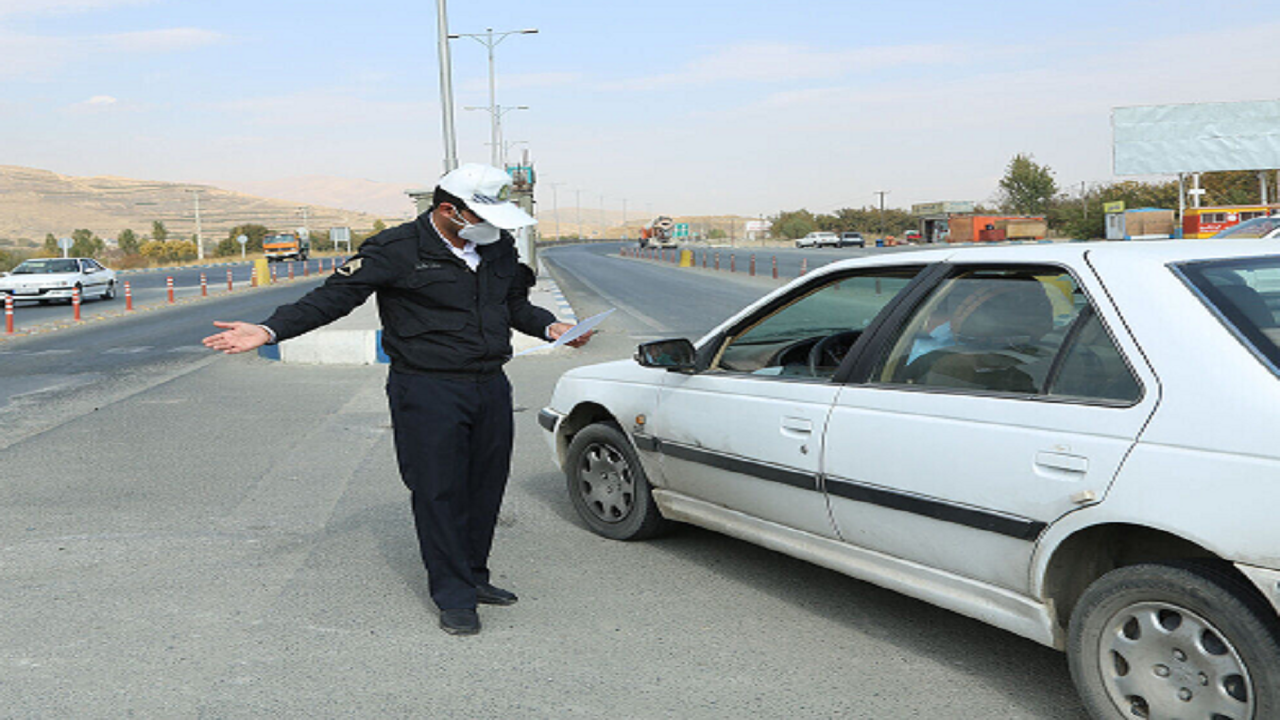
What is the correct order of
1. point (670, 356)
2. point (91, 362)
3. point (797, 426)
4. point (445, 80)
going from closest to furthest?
point (797, 426)
point (670, 356)
point (91, 362)
point (445, 80)

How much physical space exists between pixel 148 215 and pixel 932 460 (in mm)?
184151

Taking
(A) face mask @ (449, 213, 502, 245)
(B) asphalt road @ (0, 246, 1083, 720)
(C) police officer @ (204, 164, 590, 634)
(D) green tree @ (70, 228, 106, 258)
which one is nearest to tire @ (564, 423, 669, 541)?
(B) asphalt road @ (0, 246, 1083, 720)

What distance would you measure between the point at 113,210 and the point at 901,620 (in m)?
185

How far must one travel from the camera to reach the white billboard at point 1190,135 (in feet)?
161

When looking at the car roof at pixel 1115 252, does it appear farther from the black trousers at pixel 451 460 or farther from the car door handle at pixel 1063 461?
the black trousers at pixel 451 460

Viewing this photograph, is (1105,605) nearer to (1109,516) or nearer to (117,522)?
(1109,516)

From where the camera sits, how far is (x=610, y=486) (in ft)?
18.2

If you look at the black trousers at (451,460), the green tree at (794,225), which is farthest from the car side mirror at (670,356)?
the green tree at (794,225)

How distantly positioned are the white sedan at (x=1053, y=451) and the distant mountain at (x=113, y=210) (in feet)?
509

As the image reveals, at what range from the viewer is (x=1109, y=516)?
10.2ft

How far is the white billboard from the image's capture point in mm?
49031

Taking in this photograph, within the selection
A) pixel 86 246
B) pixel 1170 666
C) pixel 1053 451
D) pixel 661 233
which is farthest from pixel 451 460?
pixel 86 246

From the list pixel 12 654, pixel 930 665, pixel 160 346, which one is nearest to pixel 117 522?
pixel 12 654

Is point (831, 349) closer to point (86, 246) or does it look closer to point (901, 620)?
point (901, 620)
